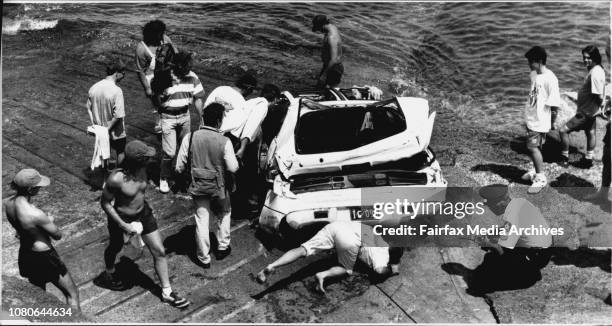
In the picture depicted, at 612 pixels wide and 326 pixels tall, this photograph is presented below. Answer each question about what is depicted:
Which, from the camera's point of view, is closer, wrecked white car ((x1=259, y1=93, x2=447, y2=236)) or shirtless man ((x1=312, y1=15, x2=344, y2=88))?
wrecked white car ((x1=259, y1=93, x2=447, y2=236))

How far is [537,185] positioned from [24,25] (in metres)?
15.1

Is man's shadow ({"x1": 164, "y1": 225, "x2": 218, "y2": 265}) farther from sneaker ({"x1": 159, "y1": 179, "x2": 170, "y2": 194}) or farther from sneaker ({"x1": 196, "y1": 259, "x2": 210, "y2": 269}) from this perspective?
sneaker ({"x1": 159, "y1": 179, "x2": 170, "y2": 194})

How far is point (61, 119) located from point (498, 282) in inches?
324

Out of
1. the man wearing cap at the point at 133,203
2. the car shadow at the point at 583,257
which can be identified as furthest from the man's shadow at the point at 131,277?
the car shadow at the point at 583,257

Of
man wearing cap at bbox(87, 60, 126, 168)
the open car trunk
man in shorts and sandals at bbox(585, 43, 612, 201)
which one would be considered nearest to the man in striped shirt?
man wearing cap at bbox(87, 60, 126, 168)

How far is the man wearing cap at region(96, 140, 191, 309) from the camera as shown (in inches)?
245

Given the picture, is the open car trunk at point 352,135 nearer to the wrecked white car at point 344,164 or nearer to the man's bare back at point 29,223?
the wrecked white car at point 344,164

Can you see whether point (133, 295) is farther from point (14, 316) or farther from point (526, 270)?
point (526, 270)

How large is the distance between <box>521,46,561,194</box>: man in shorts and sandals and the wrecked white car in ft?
6.09

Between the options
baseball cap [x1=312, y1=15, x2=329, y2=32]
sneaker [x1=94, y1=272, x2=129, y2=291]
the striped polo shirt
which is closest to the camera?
sneaker [x1=94, y1=272, x2=129, y2=291]

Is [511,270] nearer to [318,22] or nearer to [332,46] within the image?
[332,46]

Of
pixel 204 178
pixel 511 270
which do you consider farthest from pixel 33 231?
pixel 511 270

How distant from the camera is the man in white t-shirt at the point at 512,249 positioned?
6766 mm

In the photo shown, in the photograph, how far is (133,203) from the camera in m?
6.34
